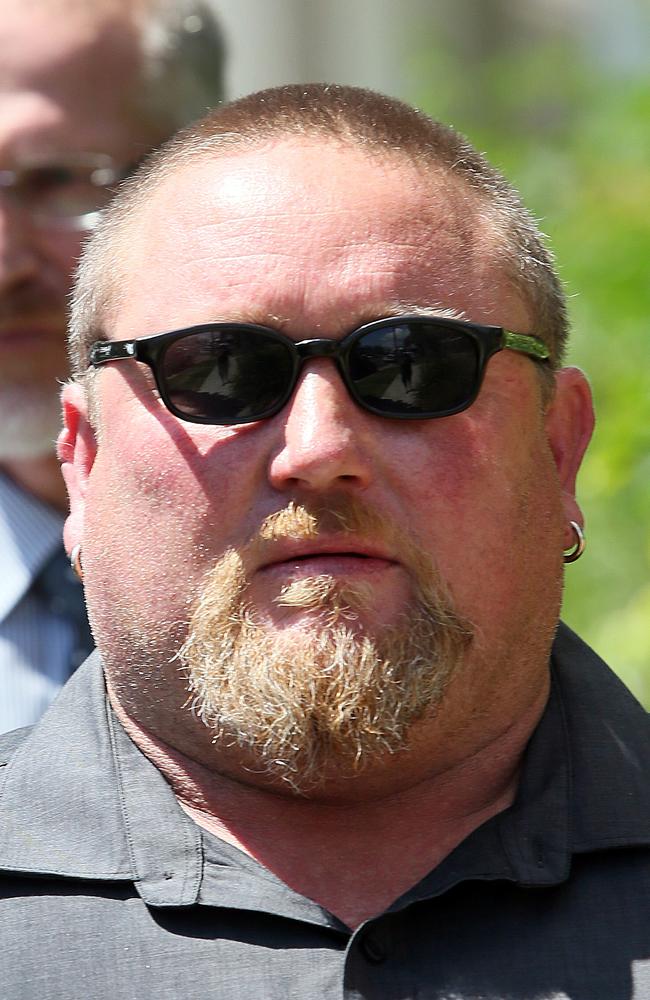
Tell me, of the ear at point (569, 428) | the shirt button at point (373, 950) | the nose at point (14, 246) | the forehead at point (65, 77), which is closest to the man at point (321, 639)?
the shirt button at point (373, 950)

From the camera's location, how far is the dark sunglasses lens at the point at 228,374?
2359mm

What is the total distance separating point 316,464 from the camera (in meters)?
2.30

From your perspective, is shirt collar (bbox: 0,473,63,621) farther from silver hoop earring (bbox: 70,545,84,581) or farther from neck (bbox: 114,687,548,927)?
neck (bbox: 114,687,548,927)

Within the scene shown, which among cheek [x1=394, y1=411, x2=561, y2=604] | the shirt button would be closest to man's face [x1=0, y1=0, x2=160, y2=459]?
cheek [x1=394, y1=411, x2=561, y2=604]

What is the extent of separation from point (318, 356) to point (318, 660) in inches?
18.8

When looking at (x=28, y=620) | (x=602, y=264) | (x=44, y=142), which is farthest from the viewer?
(x=602, y=264)

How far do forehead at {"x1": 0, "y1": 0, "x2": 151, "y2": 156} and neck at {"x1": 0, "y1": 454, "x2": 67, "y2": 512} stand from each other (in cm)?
81

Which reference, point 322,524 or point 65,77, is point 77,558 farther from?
point 65,77

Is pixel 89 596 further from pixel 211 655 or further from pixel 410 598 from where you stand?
pixel 410 598

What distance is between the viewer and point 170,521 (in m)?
2.40

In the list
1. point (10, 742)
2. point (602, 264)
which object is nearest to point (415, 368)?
point (10, 742)

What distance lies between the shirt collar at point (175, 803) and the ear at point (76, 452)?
0.83ft

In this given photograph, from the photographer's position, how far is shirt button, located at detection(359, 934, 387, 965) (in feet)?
7.37

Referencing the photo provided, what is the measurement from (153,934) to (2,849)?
11.3 inches
